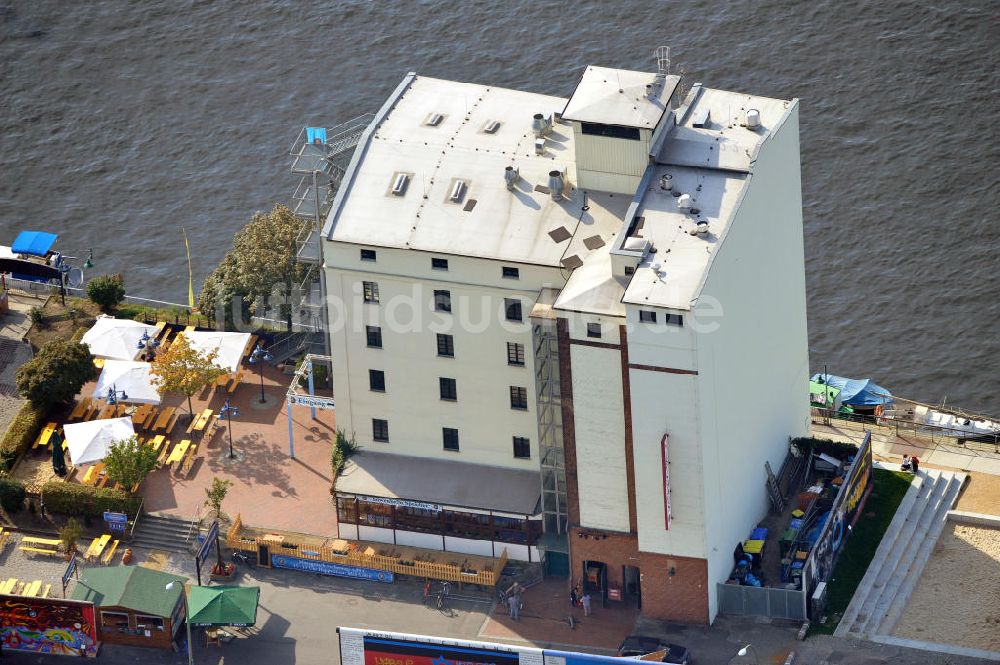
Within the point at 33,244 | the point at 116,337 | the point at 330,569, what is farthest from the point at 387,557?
the point at 33,244

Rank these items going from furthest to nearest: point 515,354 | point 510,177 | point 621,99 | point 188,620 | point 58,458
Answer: point 58,458 < point 515,354 < point 510,177 < point 621,99 < point 188,620

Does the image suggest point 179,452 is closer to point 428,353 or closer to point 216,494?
point 216,494

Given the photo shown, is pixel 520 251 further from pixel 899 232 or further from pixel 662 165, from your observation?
pixel 899 232

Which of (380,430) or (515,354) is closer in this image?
(515,354)

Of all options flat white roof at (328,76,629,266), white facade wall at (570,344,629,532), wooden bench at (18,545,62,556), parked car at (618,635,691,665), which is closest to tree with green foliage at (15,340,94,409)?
wooden bench at (18,545,62,556)

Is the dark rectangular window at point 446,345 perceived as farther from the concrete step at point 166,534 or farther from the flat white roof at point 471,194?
the concrete step at point 166,534

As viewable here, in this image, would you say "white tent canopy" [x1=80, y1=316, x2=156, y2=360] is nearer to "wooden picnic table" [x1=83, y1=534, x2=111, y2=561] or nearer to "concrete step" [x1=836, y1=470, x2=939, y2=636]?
"wooden picnic table" [x1=83, y1=534, x2=111, y2=561]

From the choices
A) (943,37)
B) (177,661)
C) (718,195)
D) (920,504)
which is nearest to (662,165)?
(718,195)
